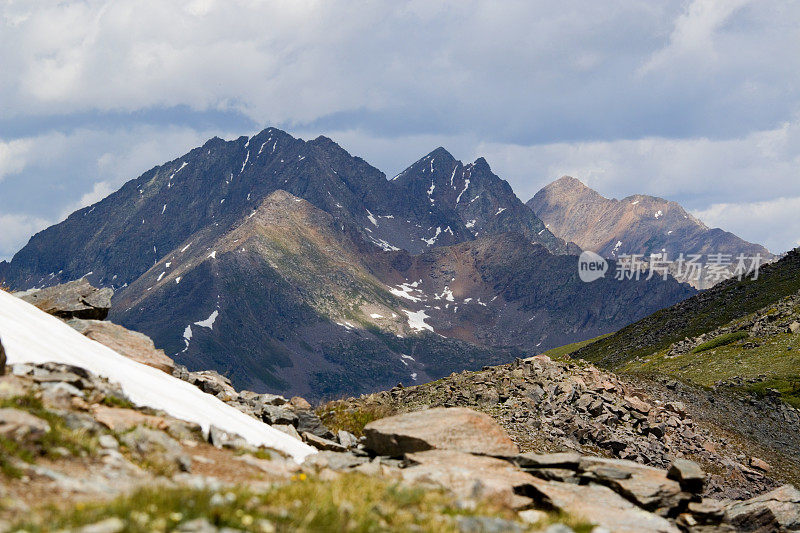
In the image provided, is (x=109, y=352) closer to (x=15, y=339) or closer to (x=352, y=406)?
(x=15, y=339)

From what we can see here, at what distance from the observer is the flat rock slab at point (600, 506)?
13.5 m

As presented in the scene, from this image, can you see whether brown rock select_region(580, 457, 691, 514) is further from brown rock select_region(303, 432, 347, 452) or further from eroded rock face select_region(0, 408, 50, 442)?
eroded rock face select_region(0, 408, 50, 442)

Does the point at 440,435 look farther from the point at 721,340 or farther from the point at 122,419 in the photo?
the point at 721,340

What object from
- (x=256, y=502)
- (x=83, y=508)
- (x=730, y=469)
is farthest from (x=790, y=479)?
(x=83, y=508)

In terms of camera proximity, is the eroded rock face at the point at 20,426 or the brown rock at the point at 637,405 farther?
the brown rock at the point at 637,405

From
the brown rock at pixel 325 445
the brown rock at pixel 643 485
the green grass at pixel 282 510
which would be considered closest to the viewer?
the green grass at pixel 282 510

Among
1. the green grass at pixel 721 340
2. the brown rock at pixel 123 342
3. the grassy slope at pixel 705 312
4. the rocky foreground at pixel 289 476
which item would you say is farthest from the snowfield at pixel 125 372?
the grassy slope at pixel 705 312

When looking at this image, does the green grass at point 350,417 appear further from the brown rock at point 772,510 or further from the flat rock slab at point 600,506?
the brown rock at point 772,510

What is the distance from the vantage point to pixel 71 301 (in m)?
29.0

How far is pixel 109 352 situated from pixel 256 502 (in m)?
15.6

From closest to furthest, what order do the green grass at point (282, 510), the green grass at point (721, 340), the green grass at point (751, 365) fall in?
the green grass at point (282, 510), the green grass at point (751, 365), the green grass at point (721, 340)

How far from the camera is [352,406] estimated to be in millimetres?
33625

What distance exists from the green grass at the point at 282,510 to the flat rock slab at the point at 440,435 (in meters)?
6.64

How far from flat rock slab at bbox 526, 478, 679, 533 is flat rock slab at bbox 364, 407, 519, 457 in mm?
2493
